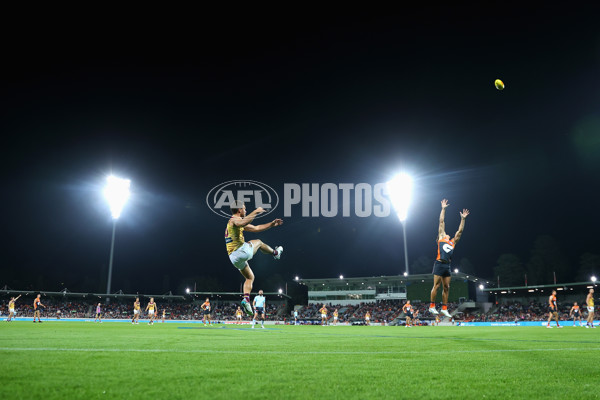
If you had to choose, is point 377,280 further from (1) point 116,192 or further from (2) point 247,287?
(2) point 247,287

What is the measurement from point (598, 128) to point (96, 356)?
53914 millimetres

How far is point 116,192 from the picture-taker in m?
53.7

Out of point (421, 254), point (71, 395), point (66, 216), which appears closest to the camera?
point (71, 395)

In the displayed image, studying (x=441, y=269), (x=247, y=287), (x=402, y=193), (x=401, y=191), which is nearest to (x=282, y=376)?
(x=247, y=287)

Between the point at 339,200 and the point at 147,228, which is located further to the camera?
the point at 147,228

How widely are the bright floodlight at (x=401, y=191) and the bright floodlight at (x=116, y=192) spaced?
116ft

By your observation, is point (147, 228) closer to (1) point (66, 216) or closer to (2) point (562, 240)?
(1) point (66, 216)

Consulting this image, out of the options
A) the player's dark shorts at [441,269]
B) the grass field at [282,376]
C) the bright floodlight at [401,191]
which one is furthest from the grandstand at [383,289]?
the grass field at [282,376]

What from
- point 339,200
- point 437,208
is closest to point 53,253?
point 339,200

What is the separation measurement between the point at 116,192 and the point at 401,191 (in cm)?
3760

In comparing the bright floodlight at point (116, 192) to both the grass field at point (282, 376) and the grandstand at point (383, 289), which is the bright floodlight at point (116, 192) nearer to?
the grandstand at point (383, 289)

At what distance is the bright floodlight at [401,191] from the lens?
1843 inches

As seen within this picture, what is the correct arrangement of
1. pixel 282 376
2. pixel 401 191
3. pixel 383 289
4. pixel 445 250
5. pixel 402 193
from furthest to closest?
pixel 383 289 → pixel 401 191 → pixel 402 193 → pixel 445 250 → pixel 282 376

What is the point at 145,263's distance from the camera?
94.2 metres
